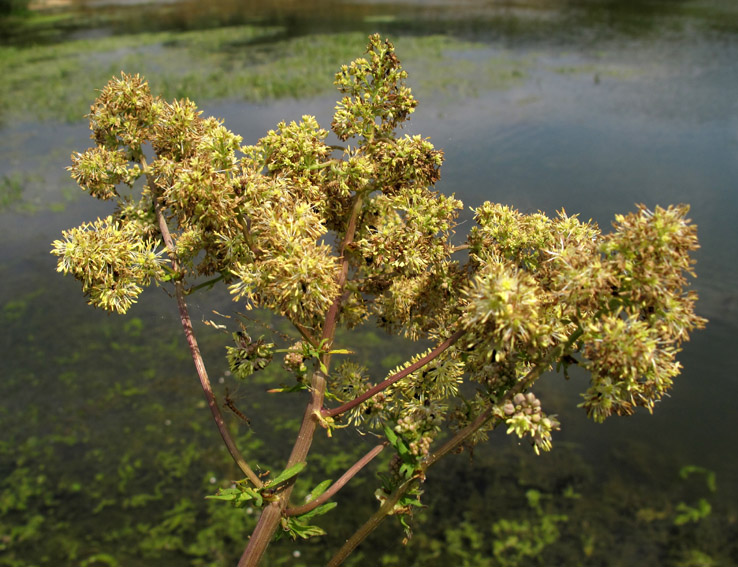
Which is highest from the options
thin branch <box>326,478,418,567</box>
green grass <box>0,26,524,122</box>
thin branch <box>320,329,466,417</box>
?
thin branch <box>320,329,466,417</box>

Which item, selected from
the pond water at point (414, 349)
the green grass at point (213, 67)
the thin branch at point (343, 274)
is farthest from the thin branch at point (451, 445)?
the green grass at point (213, 67)

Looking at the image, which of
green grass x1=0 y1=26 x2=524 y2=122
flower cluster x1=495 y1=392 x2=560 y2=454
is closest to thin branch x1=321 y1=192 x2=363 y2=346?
flower cluster x1=495 y1=392 x2=560 y2=454

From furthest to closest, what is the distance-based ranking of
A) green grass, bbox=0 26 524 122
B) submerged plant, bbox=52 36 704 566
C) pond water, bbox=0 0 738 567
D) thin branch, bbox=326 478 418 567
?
green grass, bbox=0 26 524 122, pond water, bbox=0 0 738 567, thin branch, bbox=326 478 418 567, submerged plant, bbox=52 36 704 566

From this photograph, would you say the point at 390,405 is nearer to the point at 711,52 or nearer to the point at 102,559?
the point at 102,559

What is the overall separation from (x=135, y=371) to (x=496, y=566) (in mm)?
3411

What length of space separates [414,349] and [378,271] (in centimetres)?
424

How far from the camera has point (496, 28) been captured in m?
15.1

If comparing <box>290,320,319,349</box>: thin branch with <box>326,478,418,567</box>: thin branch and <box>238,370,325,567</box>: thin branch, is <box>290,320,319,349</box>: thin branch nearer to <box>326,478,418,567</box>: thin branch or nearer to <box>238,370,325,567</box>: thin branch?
<box>238,370,325,567</box>: thin branch

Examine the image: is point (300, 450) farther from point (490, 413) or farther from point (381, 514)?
point (490, 413)

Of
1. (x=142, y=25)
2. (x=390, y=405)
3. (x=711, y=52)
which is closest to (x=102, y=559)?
(x=390, y=405)

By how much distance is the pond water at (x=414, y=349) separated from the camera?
4062 millimetres

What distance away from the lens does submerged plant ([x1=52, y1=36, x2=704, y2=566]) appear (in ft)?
2.98

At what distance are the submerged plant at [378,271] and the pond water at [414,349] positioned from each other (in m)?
0.65

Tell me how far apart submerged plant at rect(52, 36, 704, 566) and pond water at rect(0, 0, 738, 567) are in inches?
25.8
